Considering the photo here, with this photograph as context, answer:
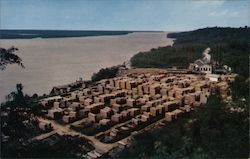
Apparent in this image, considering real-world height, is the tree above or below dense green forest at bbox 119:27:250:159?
above

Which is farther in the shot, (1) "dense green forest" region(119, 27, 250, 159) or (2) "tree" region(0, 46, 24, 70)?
(1) "dense green forest" region(119, 27, 250, 159)

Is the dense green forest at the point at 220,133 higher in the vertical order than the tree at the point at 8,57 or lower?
lower

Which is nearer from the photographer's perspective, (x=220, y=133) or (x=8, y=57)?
(x=8, y=57)

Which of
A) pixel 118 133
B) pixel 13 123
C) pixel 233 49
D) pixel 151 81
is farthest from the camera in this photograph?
pixel 151 81

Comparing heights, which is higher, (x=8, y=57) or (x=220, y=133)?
(x=8, y=57)

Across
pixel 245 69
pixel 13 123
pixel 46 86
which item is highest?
pixel 245 69

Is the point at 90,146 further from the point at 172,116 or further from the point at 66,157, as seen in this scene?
the point at 66,157

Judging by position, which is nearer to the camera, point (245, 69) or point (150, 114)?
point (245, 69)

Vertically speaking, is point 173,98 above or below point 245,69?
below

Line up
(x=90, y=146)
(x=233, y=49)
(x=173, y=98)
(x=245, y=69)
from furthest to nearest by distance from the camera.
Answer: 1. (x=173, y=98)
2. (x=90, y=146)
3. (x=233, y=49)
4. (x=245, y=69)

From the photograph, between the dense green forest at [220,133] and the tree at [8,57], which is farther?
the dense green forest at [220,133]

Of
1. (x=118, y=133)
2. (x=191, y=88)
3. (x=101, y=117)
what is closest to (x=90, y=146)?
(x=118, y=133)
